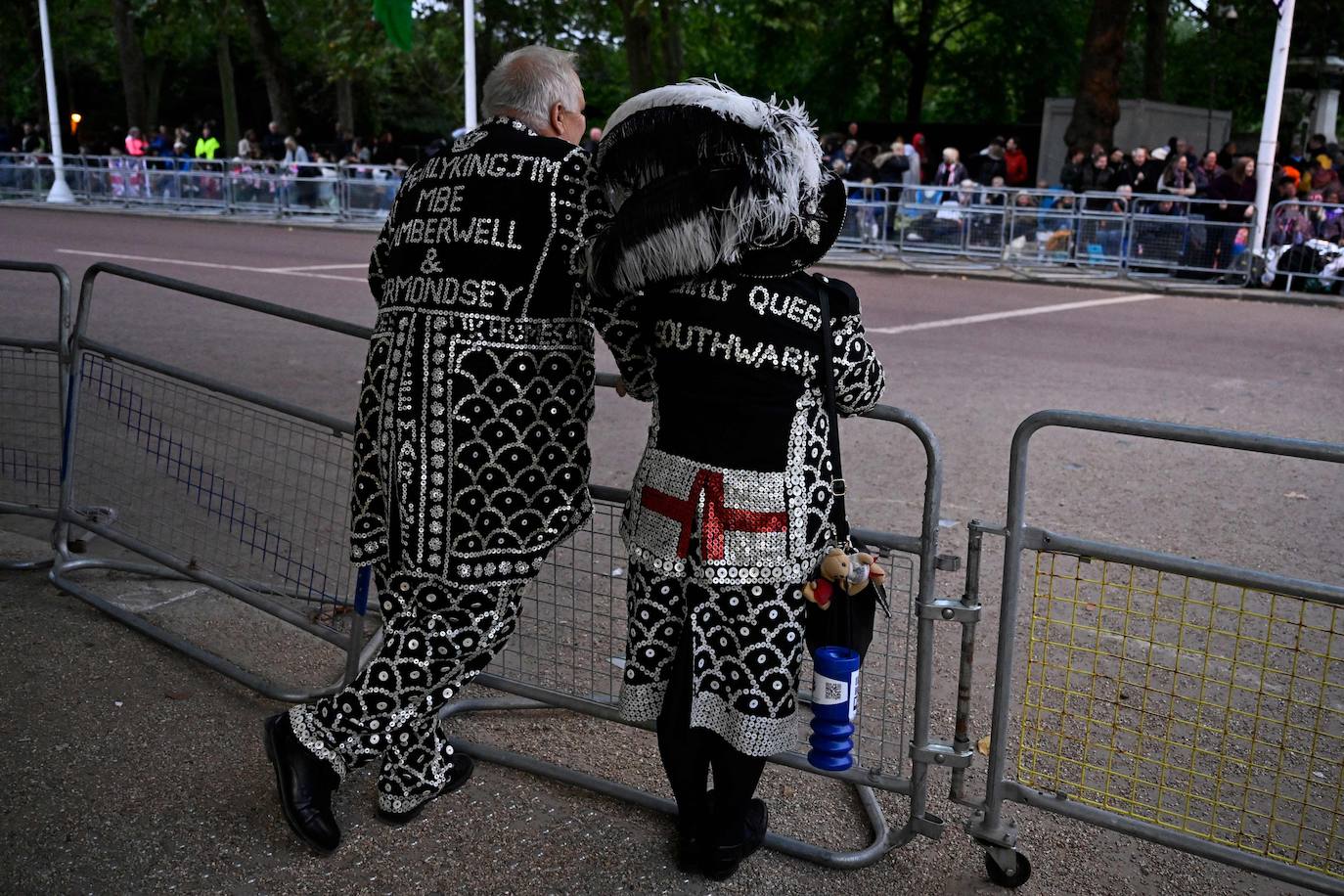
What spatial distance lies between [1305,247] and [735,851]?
14538 mm

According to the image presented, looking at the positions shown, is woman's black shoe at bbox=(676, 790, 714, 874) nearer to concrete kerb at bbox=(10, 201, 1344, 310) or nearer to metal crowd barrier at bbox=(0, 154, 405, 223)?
concrete kerb at bbox=(10, 201, 1344, 310)

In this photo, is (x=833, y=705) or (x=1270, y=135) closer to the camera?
(x=833, y=705)

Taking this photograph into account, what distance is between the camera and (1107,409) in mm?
8703

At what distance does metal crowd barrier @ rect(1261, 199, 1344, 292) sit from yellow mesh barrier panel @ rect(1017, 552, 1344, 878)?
37.4 feet

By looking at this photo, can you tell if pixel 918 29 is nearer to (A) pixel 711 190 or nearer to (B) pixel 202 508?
(B) pixel 202 508

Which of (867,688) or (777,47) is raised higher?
(777,47)

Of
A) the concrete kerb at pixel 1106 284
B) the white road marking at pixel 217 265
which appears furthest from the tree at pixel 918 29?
the white road marking at pixel 217 265

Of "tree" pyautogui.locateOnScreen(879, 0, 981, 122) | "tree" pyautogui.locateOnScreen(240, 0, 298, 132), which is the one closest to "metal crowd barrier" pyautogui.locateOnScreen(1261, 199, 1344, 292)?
"tree" pyautogui.locateOnScreen(879, 0, 981, 122)

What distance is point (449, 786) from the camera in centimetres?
352

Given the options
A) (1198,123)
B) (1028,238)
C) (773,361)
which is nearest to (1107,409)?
(773,361)

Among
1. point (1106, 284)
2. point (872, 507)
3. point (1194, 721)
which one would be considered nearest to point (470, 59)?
point (1106, 284)

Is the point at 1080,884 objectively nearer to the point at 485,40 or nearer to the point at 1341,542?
the point at 1341,542

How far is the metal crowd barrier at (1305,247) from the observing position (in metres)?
15.0

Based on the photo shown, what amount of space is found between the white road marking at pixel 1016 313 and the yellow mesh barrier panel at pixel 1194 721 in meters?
6.39
